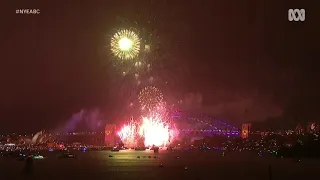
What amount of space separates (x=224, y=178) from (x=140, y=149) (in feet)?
405

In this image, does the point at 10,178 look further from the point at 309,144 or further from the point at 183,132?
the point at 183,132

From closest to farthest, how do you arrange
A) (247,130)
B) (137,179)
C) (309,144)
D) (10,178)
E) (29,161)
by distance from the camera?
(10,178) → (137,179) → (29,161) → (309,144) → (247,130)

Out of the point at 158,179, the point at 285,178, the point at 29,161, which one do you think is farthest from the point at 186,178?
the point at 29,161

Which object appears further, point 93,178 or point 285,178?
point 285,178

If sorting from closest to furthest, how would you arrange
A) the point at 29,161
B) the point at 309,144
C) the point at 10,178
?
the point at 10,178 < the point at 29,161 < the point at 309,144

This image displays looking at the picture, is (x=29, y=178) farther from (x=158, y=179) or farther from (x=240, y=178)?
(x=240, y=178)

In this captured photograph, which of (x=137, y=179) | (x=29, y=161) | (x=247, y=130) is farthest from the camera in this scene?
(x=247, y=130)

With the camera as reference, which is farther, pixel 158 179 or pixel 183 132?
pixel 183 132

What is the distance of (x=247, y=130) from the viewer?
190 meters

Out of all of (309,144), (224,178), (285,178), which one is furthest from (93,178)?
(309,144)

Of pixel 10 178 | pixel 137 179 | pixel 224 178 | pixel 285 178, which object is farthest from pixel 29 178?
pixel 285 178

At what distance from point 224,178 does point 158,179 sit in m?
10.1

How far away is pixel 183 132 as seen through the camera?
198250 mm

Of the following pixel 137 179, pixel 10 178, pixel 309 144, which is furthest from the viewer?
pixel 309 144
